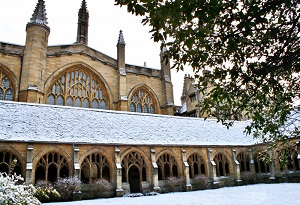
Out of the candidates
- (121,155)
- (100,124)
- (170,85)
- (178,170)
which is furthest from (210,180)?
(170,85)

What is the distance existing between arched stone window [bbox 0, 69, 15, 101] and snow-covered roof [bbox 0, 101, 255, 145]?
4008mm

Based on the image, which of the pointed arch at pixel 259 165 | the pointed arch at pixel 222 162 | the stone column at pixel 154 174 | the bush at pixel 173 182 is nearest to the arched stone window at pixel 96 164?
the stone column at pixel 154 174

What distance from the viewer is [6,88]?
21.5 metres

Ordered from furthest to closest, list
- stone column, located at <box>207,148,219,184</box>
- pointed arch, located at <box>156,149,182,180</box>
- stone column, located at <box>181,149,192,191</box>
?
stone column, located at <box>207,148,219,184</box> → pointed arch, located at <box>156,149,182,180</box> → stone column, located at <box>181,149,192,191</box>

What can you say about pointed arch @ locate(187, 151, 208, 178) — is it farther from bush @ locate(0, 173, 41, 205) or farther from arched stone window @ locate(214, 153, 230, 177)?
bush @ locate(0, 173, 41, 205)

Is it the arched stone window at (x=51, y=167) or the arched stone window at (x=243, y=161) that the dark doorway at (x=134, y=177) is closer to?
the arched stone window at (x=51, y=167)

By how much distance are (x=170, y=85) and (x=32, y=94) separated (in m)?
15.1

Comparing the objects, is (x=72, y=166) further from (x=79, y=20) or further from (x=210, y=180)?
(x=79, y=20)

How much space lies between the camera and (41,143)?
Answer: 1552cm

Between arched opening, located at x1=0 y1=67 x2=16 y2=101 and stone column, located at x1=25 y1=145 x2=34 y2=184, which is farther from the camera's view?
arched opening, located at x1=0 y1=67 x2=16 y2=101

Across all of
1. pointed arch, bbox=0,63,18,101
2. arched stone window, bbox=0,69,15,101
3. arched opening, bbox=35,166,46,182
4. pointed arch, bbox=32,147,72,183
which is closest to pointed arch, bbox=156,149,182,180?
pointed arch, bbox=32,147,72,183

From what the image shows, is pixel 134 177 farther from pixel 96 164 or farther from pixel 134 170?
pixel 96 164

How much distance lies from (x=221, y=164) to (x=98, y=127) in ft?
38.0

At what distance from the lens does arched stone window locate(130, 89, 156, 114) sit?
27.8 meters
